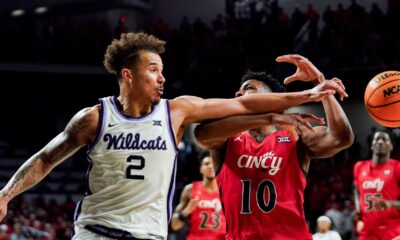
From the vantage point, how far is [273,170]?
15.5 feet

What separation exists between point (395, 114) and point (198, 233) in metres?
4.42

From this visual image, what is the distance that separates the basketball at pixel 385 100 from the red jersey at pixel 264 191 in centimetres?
104

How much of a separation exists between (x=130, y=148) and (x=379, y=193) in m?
4.87

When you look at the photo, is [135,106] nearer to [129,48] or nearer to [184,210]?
[129,48]

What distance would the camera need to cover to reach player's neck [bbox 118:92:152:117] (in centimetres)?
420

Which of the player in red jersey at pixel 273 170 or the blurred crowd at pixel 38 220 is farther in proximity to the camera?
the blurred crowd at pixel 38 220

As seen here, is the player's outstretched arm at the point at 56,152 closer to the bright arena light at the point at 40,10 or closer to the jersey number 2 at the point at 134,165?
the jersey number 2 at the point at 134,165

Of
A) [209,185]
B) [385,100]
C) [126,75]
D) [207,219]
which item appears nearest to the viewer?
[126,75]

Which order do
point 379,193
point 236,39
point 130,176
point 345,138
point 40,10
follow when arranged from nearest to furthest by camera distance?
1. point 130,176
2. point 345,138
3. point 379,193
4. point 236,39
5. point 40,10

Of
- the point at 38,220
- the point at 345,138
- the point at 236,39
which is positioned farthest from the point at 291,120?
the point at 236,39

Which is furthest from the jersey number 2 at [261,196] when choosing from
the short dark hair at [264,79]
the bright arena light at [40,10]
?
the bright arena light at [40,10]

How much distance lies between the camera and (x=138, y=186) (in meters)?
3.97

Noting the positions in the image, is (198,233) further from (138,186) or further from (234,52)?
(234,52)

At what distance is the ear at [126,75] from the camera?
14.0ft
